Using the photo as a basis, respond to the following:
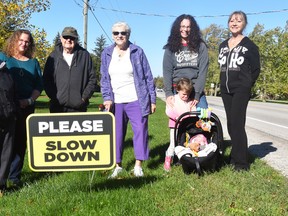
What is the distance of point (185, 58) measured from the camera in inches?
217

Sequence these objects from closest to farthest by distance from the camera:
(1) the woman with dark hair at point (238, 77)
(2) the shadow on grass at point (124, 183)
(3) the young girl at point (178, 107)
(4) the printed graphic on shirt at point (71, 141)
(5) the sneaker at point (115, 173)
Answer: (4) the printed graphic on shirt at point (71, 141) → (2) the shadow on grass at point (124, 183) → (5) the sneaker at point (115, 173) → (1) the woman with dark hair at point (238, 77) → (3) the young girl at point (178, 107)

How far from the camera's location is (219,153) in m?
5.31

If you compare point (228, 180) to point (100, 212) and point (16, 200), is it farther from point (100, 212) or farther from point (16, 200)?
point (16, 200)

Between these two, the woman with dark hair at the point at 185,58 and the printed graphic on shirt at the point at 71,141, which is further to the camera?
the woman with dark hair at the point at 185,58

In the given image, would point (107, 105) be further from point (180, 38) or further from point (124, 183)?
point (180, 38)

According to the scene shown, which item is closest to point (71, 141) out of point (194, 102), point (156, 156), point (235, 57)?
point (194, 102)

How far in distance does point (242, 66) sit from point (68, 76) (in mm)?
2569

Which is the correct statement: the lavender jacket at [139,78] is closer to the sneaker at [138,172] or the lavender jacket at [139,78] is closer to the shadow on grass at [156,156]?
the sneaker at [138,172]

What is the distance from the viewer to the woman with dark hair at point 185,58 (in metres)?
5.47

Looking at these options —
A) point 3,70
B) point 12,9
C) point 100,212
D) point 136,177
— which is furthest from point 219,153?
point 12,9

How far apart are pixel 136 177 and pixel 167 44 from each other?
2112mm

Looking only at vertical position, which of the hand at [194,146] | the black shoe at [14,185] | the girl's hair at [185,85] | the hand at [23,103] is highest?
the girl's hair at [185,85]

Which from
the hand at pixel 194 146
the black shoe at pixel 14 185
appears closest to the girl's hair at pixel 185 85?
the hand at pixel 194 146

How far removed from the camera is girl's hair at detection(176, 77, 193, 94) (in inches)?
210
